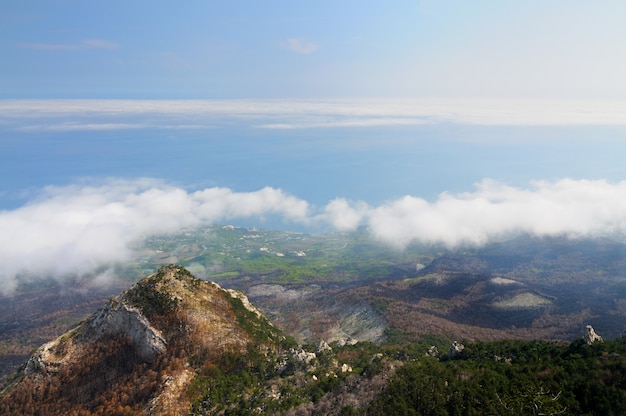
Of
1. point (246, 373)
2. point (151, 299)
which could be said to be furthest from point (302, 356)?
point (151, 299)

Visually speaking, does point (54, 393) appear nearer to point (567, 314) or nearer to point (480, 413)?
point (480, 413)

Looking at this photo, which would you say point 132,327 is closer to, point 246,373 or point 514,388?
point 246,373

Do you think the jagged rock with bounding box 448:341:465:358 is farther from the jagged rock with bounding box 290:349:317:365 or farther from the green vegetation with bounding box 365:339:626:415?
the jagged rock with bounding box 290:349:317:365

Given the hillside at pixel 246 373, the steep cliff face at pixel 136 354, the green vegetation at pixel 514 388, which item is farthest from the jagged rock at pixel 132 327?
the green vegetation at pixel 514 388

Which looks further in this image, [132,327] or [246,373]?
[132,327]

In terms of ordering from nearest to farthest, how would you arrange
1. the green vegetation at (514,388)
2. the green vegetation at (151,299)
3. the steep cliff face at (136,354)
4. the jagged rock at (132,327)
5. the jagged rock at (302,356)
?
the green vegetation at (514,388)
the steep cliff face at (136,354)
the jagged rock at (132,327)
the jagged rock at (302,356)
the green vegetation at (151,299)

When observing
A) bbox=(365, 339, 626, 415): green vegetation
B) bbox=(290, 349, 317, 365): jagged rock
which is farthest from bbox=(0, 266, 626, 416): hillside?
bbox=(290, 349, 317, 365): jagged rock

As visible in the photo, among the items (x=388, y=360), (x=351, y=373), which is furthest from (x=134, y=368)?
(x=388, y=360)

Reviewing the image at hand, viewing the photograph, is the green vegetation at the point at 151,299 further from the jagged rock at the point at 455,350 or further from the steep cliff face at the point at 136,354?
the jagged rock at the point at 455,350
